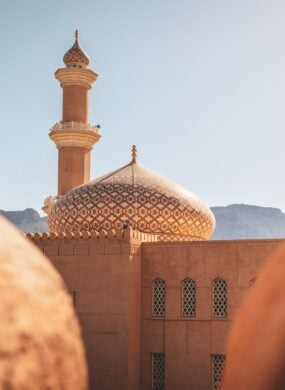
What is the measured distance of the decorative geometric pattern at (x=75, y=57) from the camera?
21.7 m

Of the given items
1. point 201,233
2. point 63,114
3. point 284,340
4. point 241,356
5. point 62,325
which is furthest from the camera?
point 63,114

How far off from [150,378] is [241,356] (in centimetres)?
1312

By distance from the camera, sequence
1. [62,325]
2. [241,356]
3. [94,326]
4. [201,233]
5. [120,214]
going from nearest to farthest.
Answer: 1. [241,356]
2. [62,325]
3. [94,326]
4. [120,214]
5. [201,233]

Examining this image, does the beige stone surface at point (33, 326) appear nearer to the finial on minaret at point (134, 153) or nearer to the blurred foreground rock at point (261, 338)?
the blurred foreground rock at point (261, 338)

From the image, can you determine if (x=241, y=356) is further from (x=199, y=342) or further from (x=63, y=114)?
(x=63, y=114)

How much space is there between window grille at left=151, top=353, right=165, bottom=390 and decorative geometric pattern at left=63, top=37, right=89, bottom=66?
10962 mm

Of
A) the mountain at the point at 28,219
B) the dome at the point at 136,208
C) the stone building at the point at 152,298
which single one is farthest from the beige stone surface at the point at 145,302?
the mountain at the point at 28,219

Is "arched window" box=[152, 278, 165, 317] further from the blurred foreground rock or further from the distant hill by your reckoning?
the distant hill

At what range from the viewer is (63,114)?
21.4 metres

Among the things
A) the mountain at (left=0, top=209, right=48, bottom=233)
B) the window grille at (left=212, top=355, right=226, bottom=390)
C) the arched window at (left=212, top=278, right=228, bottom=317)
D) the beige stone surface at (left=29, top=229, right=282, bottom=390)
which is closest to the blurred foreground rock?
the beige stone surface at (left=29, top=229, right=282, bottom=390)

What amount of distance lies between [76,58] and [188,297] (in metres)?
10.5

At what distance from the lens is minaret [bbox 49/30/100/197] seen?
2094 centimetres

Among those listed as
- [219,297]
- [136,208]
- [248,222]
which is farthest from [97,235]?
[248,222]

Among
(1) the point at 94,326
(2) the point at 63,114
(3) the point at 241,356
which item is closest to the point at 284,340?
(3) the point at 241,356
